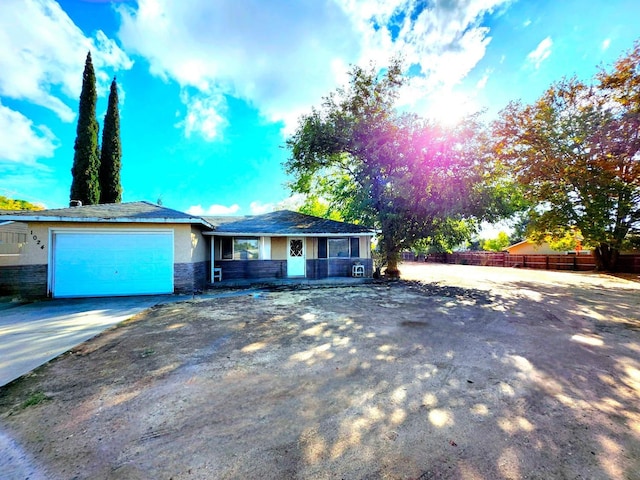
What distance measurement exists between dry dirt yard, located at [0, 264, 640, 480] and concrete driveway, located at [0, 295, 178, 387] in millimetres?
356

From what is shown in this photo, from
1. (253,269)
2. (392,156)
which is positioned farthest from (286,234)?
(392,156)

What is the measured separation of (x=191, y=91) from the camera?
14.3 metres

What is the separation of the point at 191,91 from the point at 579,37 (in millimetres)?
16393

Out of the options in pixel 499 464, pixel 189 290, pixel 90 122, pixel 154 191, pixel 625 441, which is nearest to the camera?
pixel 499 464

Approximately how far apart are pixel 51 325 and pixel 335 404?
21.3 feet

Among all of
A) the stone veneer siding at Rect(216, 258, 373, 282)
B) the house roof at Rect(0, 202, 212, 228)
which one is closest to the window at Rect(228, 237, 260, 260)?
the stone veneer siding at Rect(216, 258, 373, 282)

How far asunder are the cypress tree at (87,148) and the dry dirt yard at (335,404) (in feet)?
60.4

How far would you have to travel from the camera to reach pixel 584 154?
14.0 meters

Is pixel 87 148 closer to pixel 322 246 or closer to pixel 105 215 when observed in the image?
pixel 105 215

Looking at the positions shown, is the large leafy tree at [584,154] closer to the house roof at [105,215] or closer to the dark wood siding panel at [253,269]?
the dark wood siding panel at [253,269]

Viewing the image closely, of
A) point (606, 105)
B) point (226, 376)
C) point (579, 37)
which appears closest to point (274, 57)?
point (579, 37)

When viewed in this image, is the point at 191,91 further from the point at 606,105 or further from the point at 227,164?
the point at 606,105

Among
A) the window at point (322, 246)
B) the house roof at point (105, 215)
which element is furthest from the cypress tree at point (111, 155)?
the window at point (322, 246)

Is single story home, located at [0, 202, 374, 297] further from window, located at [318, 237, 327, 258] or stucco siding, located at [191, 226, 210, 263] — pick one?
window, located at [318, 237, 327, 258]
